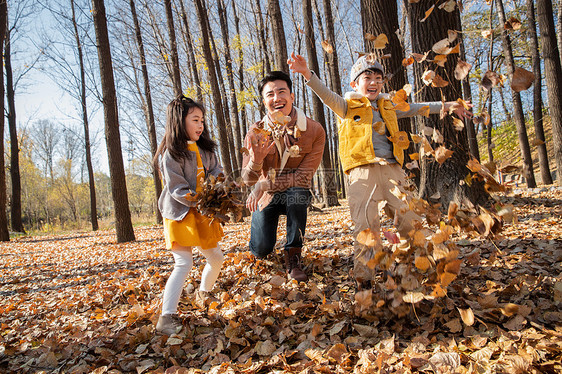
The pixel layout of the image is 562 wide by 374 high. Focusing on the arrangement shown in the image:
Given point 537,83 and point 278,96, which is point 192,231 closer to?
point 278,96

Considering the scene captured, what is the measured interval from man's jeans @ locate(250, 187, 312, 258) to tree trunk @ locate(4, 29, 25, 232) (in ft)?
44.2

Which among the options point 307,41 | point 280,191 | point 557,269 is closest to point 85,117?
point 307,41

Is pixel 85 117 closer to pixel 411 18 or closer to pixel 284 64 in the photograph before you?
pixel 284 64

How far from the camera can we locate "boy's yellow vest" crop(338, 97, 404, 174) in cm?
240

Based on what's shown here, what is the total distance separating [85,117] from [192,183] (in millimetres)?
15144

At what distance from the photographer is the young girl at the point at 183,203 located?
2.25 m

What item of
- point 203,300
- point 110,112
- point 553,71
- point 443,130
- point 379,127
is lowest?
point 203,300

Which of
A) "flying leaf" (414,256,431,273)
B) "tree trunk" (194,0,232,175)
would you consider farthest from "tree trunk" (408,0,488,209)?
"tree trunk" (194,0,232,175)

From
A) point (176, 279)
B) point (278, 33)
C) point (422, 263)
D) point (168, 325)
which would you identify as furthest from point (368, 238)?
point (278, 33)

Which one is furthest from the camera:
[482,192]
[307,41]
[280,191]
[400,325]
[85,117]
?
[85,117]

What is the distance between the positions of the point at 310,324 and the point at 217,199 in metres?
1.09

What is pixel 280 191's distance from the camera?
120 inches

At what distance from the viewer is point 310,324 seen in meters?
2.15

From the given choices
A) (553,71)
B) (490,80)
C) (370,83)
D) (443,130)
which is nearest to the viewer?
(490,80)
